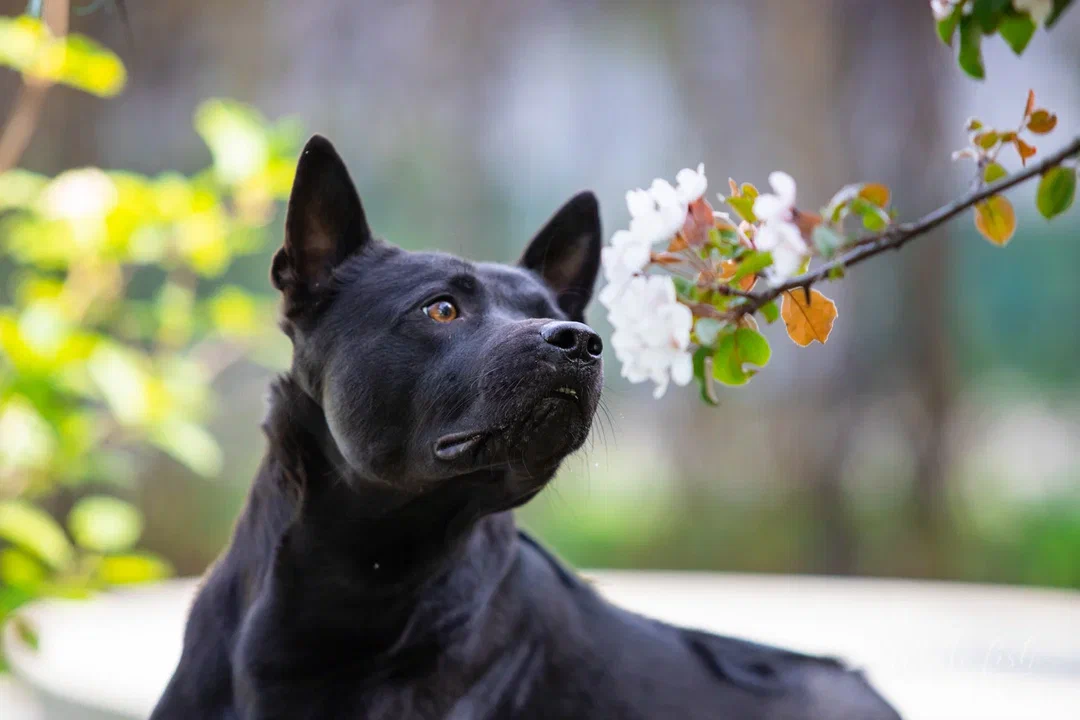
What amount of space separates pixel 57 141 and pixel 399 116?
1.53 m

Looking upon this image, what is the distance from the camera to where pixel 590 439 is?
1.44 m

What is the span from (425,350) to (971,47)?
29.6 inches

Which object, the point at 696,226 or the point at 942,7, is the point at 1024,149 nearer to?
the point at 942,7

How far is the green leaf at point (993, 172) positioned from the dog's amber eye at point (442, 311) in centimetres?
69

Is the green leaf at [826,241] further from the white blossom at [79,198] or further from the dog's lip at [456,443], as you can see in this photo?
the white blossom at [79,198]

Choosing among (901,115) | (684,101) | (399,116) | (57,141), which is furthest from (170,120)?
(901,115)

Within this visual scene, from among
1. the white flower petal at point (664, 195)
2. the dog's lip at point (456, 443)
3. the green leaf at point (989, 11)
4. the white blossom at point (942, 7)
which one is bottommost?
the dog's lip at point (456, 443)

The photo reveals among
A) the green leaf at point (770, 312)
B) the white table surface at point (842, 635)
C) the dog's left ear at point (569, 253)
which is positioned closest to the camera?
the green leaf at point (770, 312)

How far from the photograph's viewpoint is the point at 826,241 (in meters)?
0.81

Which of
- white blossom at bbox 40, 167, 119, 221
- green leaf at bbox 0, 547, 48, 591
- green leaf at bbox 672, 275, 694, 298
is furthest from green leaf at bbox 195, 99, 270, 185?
green leaf at bbox 672, 275, 694, 298

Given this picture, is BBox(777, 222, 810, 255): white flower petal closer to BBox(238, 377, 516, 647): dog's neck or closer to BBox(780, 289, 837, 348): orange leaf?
BBox(780, 289, 837, 348): orange leaf

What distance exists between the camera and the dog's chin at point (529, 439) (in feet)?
4.09

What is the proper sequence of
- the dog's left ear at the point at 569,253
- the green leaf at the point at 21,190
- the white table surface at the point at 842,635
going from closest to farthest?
1. the dog's left ear at the point at 569,253
2. the white table surface at the point at 842,635
3. the green leaf at the point at 21,190

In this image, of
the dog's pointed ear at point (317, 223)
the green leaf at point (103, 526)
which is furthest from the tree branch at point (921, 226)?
the green leaf at point (103, 526)
